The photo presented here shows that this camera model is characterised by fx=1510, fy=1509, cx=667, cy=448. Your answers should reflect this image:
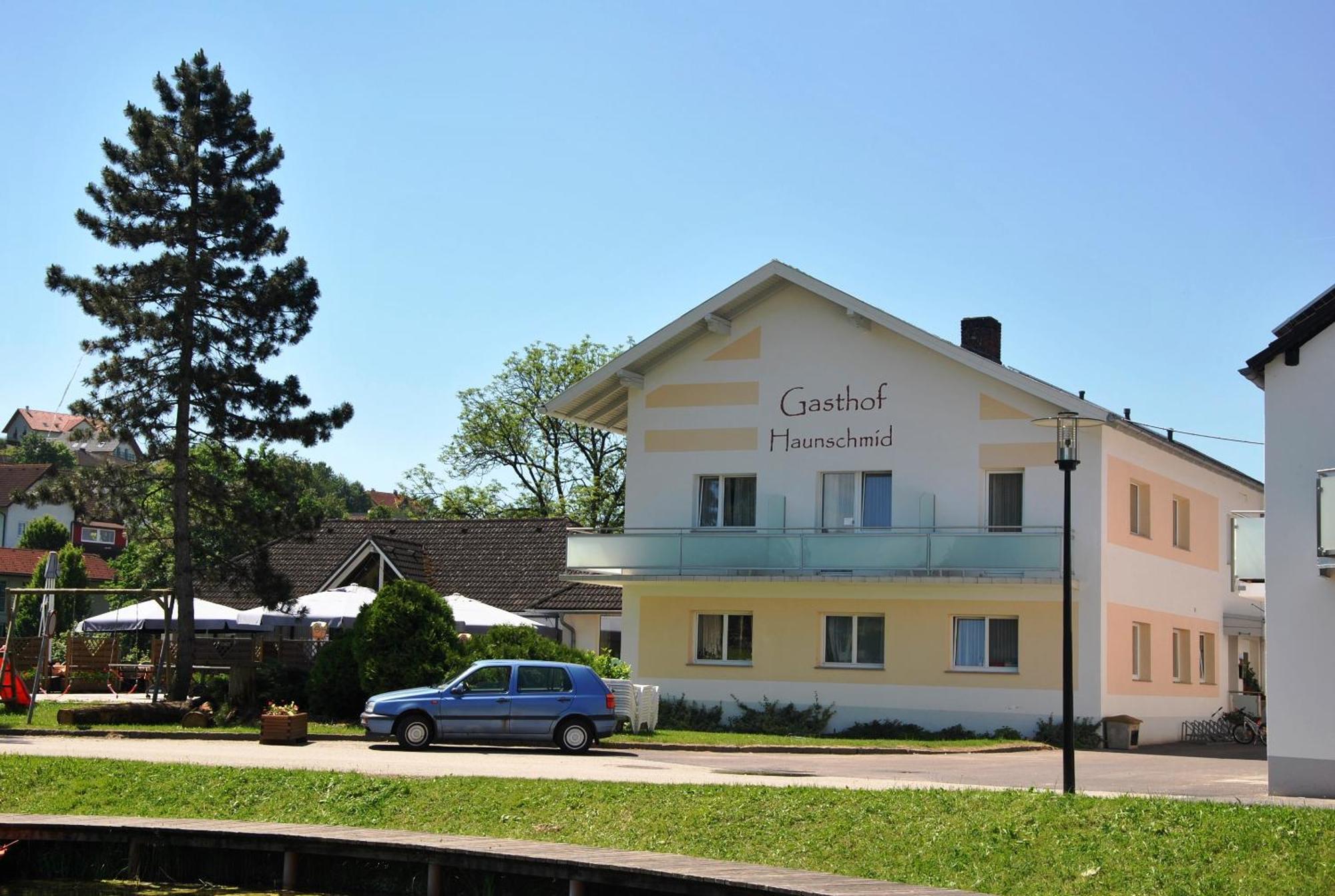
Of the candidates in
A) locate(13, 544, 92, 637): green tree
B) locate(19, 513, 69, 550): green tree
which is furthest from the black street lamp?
locate(19, 513, 69, 550): green tree

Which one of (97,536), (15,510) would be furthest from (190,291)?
(97,536)

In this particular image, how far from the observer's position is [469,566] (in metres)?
43.8

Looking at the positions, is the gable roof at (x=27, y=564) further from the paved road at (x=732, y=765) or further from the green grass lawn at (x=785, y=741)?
the paved road at (x=732, y=765)

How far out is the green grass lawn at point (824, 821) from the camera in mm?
11578

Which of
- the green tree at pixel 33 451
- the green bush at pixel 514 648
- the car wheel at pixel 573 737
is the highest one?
the green tree at pixel 33 451

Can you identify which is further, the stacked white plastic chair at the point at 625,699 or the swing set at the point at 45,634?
the swing set at the point at 45,634

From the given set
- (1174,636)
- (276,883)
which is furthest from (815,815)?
(1174,636)

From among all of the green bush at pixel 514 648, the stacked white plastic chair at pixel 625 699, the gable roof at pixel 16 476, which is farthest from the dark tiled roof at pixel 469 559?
the gable roof at pixel 16 476

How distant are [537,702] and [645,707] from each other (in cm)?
439

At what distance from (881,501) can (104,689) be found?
68.9 ft

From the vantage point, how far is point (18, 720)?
26.9 metres

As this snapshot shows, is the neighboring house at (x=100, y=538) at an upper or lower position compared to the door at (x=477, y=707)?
upper

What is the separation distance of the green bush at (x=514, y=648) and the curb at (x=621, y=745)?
2304 mm

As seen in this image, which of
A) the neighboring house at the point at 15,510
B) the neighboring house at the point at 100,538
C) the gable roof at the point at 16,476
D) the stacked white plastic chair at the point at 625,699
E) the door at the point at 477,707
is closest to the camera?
the door at the point at 477,707
